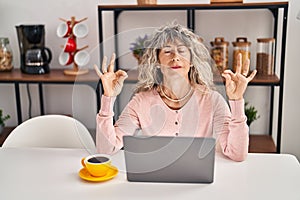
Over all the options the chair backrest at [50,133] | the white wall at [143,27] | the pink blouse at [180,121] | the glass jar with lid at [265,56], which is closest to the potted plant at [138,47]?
the pink blouse at [180,121]

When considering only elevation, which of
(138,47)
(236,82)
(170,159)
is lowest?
(170,159)

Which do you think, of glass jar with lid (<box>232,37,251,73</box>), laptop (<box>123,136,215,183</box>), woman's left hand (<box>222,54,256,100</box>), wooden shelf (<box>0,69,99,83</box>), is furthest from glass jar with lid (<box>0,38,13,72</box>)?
woman's left hand (<box>222,54,256,100</box>)

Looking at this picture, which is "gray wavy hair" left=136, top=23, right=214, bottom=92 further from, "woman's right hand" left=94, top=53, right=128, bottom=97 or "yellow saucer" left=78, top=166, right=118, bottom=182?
"yellow saucer" left=78, top=166, right=118, bottom=182

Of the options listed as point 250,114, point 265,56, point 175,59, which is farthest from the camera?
point 250,114

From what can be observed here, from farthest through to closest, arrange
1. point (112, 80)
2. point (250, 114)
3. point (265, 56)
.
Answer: point (250, 114) < point (265, 56) < point (112, 80)

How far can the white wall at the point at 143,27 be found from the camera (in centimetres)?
241

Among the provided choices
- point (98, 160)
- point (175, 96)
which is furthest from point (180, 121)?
point (98, 160)

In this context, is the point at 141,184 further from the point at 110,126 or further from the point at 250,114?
the point at 250,114

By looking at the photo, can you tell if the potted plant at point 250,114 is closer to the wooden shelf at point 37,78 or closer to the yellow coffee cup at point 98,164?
the wooden shelf at point 37,78

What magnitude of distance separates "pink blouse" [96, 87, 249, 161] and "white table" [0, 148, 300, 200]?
0.20 feet

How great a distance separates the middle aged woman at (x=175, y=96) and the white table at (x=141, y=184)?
0.32ft

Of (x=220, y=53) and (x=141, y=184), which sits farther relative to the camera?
(x=220, y=53)

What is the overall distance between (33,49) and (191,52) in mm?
1445

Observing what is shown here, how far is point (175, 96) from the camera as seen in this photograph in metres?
1.26
